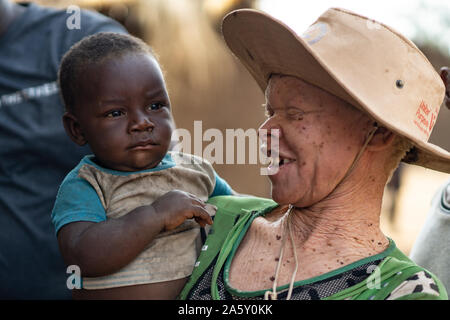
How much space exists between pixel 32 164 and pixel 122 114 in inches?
43.4

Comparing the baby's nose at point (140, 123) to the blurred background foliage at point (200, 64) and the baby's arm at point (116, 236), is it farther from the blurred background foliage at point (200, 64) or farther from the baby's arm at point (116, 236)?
the blurred background foliage at point (200, 64)

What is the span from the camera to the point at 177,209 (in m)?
2.07

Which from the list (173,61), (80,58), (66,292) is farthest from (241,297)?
(173,61)

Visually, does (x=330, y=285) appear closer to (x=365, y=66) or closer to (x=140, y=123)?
(x=365, y=66)

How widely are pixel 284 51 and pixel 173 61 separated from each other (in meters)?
4.16

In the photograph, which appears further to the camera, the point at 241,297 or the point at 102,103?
the point at 102,103

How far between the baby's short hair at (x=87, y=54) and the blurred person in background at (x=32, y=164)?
2.41ft

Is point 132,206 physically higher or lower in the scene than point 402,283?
higher

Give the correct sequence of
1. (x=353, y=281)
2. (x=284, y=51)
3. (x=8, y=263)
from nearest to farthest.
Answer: (x=353, y=281) → (x=284, y=51) → (x=8, y=263)

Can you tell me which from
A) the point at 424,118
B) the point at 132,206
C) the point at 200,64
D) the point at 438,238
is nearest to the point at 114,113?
the point at 132,206

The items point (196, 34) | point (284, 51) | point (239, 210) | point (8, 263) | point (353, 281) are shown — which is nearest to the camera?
point (353, 281)

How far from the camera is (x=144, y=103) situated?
221cm
